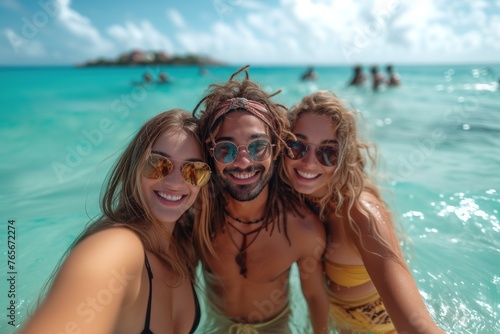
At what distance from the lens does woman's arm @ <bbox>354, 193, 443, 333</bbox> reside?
2.18 meters

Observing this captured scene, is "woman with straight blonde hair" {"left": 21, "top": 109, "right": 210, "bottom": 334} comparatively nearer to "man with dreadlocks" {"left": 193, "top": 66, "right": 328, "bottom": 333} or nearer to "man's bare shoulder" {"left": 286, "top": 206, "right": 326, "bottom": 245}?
"man with dreadlocks" {"left": 193, "top": 66, "right": 328, "bottom": 333}

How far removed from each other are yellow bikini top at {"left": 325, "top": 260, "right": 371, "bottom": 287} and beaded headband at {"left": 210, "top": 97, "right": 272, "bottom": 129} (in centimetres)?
137

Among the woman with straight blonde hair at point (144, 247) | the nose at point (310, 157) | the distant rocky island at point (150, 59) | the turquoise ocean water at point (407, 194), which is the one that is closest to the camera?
the woman with straight blonde hair at point (144, 247)

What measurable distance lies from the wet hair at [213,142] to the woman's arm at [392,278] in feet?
2.22

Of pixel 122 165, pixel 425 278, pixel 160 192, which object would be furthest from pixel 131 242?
pixel 425 278

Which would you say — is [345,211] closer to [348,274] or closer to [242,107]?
[348,274]

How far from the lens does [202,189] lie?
2.67 metres

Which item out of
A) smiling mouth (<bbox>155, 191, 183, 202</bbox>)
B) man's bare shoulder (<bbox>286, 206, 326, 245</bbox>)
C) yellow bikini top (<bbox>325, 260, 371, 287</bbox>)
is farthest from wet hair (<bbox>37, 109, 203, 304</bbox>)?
yellow bikini top (<bbox>325, 260, 371, 287</bbox>)

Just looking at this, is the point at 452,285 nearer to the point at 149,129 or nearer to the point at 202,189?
the point at 202,189

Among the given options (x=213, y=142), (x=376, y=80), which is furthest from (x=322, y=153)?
(x=376, y=80)

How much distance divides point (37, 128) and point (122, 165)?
11516 mm

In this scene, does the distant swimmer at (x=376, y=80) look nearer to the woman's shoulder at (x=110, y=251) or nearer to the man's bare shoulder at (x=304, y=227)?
the man's bare shoulder at (x=304, y=227)

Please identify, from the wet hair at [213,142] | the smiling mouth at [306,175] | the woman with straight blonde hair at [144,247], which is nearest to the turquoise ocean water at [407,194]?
the wet hair at [213,142]

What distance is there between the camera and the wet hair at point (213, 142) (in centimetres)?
261
